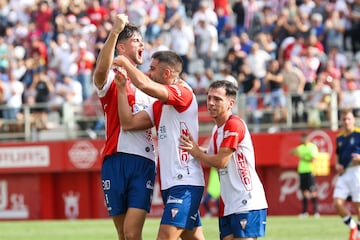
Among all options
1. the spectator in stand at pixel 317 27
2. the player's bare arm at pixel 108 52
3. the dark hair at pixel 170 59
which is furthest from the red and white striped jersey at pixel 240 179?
the spectator in stand at pixel 317 27

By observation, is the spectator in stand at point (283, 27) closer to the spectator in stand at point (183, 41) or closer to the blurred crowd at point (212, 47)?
the blurred crowd at point (212, 47)

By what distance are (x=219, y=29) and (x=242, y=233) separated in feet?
61.5

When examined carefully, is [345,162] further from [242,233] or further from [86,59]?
[86,59]

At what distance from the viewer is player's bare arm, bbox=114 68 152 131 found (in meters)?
10.1

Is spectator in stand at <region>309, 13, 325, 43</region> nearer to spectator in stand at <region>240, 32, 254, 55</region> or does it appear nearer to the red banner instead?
spectator in stand at <region>240, 32, 254, 55</region>

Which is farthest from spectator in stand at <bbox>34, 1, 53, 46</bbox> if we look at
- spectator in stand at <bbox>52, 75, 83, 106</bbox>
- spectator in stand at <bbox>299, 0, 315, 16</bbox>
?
spectator in stand at <bbox>299, 0, 315, 16</bbox>

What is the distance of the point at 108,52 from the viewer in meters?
9.97

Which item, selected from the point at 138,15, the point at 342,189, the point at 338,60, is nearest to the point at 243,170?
the point at 342,189

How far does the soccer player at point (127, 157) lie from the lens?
1034 cm

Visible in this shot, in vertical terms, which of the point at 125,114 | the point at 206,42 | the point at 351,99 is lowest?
the point at 125,114

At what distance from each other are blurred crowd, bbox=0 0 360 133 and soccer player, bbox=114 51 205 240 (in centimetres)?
1447

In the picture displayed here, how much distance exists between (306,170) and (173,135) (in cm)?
1581

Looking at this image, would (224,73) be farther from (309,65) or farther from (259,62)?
(309,65)

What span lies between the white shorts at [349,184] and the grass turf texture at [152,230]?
0.71 m
